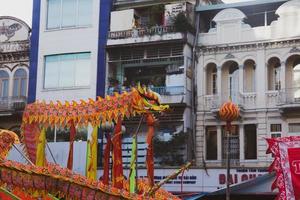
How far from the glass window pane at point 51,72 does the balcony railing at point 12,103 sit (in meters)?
1.40

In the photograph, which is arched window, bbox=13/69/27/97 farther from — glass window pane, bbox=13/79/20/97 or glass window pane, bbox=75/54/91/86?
glass window pane, bbox=75/54/91/86

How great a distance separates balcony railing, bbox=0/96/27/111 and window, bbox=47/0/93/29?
3.93 metres

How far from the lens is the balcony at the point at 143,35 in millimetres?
26797

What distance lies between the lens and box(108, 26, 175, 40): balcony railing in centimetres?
2694

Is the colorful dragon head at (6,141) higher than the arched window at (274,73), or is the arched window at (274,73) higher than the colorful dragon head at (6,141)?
the arched window at (274,73)

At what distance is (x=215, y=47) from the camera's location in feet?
87.2

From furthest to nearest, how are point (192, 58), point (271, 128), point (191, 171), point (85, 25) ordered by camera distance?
point (85, 25) < point (192, 58) < point (271, 128) < point (191, 171)

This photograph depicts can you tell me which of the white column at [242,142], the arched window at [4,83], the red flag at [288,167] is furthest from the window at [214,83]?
the red flag at [288,167]

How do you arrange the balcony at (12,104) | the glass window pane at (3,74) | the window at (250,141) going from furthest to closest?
the glass window pane at (3,74) → the balcony at (12,104) → the window at (250,141)

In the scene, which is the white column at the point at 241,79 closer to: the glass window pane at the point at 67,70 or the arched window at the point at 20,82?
the glass window pane at the point at 67,70

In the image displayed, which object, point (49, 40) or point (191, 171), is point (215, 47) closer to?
point (191, 171)

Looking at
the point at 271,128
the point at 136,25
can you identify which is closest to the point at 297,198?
the point at 271,128

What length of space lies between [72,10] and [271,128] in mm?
11483

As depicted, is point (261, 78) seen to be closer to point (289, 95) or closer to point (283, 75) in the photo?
point (283, 75)
